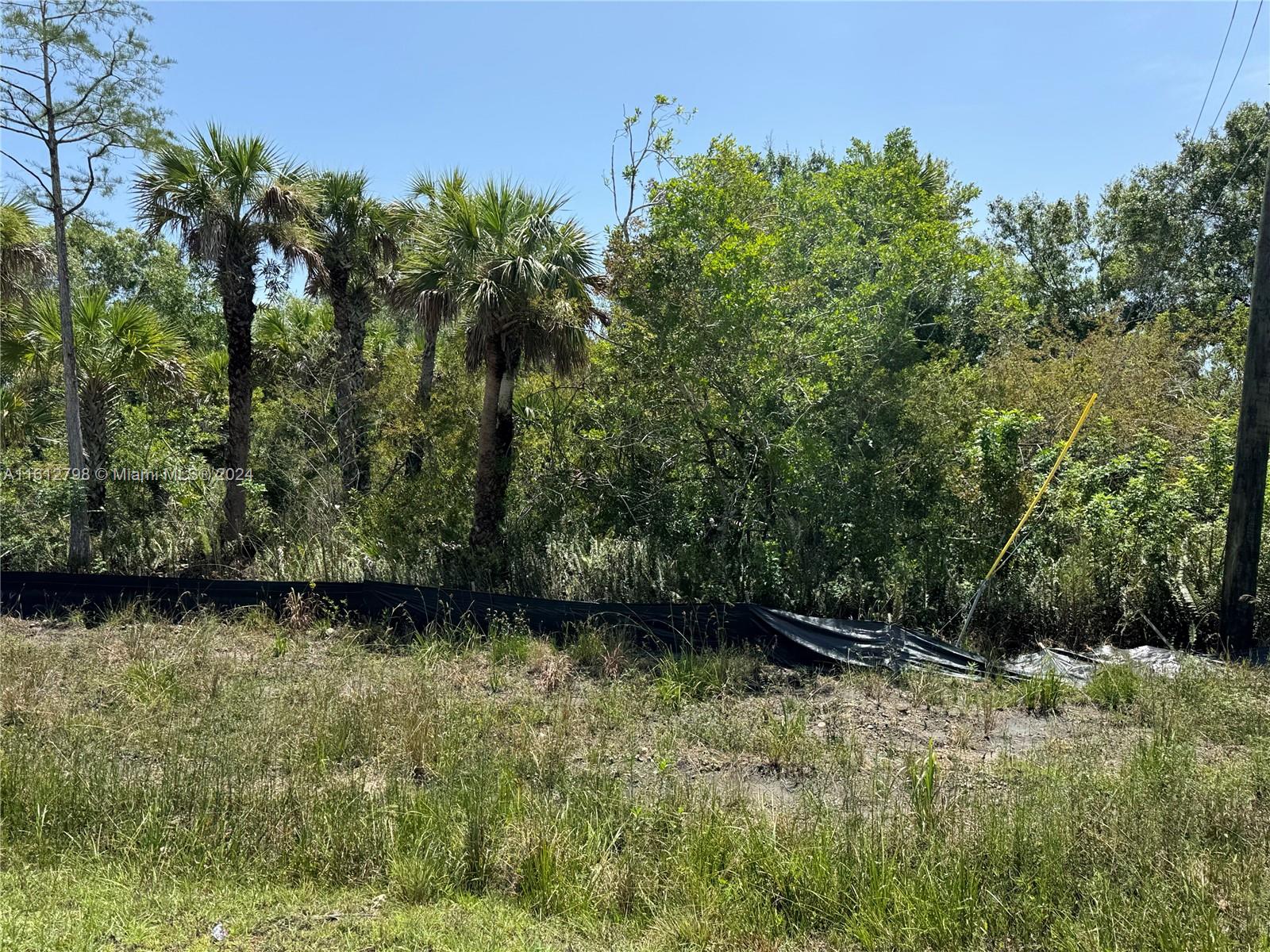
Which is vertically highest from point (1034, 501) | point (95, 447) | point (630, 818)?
point (95, 447)

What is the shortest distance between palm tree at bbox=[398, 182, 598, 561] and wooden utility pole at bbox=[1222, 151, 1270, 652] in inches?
297

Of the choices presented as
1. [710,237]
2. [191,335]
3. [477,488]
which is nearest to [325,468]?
[477,488]

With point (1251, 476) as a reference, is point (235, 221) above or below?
above

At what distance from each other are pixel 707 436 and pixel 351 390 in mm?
7732

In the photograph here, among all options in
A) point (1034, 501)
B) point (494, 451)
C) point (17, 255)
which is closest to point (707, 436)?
point (494, 451)

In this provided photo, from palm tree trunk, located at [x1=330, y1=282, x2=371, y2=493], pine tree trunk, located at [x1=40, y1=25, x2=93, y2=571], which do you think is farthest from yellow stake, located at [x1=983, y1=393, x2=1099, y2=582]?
pine tree trunk, located at [x1=40, y1=25, x2=93, y2=571]

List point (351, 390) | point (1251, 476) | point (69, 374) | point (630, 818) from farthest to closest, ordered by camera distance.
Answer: point (351, 390), point (69, 374), point (1251, 476), point (630, 818)

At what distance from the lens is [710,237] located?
34.9ft

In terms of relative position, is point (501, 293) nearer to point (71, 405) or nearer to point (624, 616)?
point (624, 616)

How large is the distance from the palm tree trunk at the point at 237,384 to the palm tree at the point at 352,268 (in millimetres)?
1779

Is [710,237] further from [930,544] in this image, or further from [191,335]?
[191,335]

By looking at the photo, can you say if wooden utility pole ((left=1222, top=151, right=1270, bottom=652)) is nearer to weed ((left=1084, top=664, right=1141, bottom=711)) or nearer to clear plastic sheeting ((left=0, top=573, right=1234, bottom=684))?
clear plastic sheeting ((left=0, top=573, right=1234, bottom=684))

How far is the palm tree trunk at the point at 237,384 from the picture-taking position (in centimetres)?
1339

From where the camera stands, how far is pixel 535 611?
9578mm
